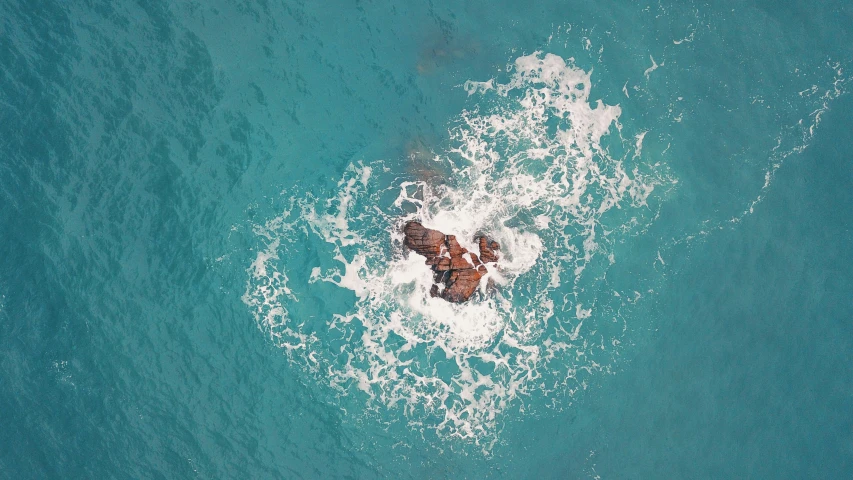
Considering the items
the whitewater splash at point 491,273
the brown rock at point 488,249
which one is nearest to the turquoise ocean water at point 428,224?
the whitewater splash at point 491,273

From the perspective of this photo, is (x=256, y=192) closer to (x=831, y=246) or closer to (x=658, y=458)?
(x=658, y=458)

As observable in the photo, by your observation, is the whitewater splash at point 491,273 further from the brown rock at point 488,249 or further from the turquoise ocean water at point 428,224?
the brown rock at point 488,249

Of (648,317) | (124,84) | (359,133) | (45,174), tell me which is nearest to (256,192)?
(359,133)

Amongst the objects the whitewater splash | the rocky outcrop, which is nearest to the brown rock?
the rocky outcrop

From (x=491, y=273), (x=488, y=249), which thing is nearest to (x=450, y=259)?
(x=488, y=249)

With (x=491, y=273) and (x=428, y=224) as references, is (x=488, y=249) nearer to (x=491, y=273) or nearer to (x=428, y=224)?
(x=491, y=273)
